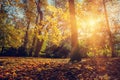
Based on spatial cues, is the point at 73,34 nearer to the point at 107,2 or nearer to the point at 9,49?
the point at 107,2

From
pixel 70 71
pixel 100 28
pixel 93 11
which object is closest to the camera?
pixel 70 71

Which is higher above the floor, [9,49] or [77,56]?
[9,49]

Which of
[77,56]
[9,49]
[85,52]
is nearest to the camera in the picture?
[77,56]

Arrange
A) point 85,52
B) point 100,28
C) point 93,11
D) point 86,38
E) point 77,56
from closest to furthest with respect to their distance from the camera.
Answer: point 77,56 < point 93,11 < point 100,28 < point 86,38 < point 85,52

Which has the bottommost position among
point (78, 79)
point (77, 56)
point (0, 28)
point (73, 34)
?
point (78, 79)

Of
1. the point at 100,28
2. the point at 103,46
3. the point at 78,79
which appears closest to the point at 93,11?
the point at 100,28

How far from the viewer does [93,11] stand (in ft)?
90.0

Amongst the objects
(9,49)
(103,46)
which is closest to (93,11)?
(103,46)

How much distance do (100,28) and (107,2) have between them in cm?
1162

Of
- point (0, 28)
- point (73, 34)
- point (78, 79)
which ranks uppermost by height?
point (0, 28)

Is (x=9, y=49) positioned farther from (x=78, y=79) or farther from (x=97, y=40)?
(x=78, y=79)

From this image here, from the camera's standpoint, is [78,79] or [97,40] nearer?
[78,79]

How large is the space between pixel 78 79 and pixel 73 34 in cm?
634

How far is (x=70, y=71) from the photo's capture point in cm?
898
